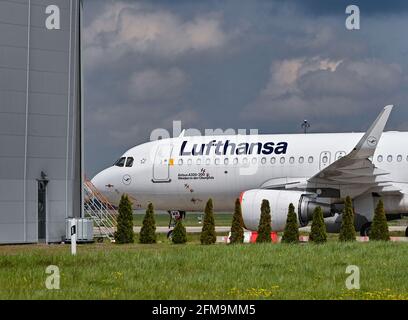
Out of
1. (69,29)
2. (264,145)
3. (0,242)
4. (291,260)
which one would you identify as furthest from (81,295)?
(264,145)

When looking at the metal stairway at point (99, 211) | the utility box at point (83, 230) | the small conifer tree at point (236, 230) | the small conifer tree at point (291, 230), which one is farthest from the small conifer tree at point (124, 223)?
the metal stairway at point (99, 211)

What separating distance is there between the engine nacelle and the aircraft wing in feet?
5.42

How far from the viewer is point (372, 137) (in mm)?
28219

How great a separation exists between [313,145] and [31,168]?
10.7 meters

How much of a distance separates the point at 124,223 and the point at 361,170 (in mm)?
9425

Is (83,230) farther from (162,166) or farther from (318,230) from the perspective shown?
(318,230)

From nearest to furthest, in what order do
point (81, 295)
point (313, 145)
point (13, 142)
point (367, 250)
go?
point (81, 295), point (367, 250), point (13, 142), point (313, 145)

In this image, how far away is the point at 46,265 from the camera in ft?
58.9

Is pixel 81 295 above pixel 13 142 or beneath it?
beneath

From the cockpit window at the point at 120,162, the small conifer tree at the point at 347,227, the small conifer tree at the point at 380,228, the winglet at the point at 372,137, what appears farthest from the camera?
the cockpit window at the point at 120,162

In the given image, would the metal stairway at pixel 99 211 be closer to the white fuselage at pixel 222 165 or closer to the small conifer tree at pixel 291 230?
the white fuselage at pixel 222 165

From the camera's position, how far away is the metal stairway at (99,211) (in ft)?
105

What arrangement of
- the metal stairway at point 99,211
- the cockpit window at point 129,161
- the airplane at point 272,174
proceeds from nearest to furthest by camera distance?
the airplane at point 272,174 → the metal stairway at point 99,211 → the cockpit window at point 129,161
